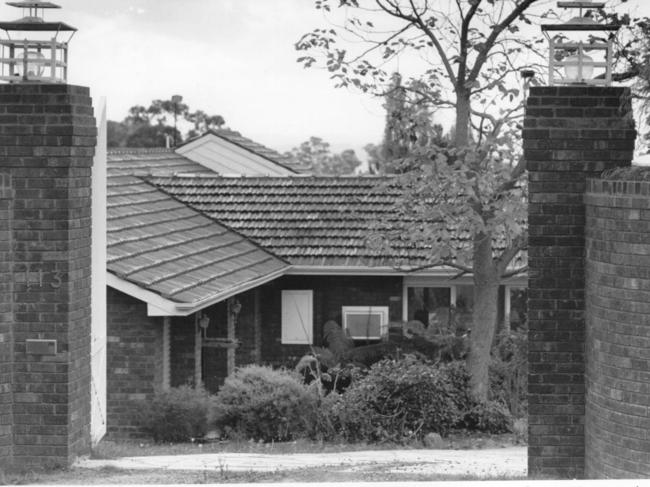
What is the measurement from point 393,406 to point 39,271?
21.8 ft

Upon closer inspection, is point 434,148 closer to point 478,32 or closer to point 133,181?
point 478,32

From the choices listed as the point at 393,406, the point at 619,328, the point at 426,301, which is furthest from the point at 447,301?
the point at 619,328

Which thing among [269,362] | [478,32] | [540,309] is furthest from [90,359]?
[269,362]

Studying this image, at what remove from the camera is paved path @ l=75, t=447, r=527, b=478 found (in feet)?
36.1

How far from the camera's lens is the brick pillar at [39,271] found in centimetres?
990

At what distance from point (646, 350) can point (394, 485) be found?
7.67ft

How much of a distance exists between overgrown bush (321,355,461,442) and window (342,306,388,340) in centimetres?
575

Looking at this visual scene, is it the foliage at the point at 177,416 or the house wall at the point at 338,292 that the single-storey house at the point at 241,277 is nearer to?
the house wall at the point at 338,292

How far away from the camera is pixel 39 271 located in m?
9.92

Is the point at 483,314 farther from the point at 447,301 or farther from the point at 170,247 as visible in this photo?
the point at 170,247

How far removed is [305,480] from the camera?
9.93 meters

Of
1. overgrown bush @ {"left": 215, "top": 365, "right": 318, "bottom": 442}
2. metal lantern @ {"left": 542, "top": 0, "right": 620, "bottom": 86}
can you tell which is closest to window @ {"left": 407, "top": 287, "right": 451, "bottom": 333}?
overgrown bush @ {"left": 215, "top": 365, "right": 318, "bottom": 442}

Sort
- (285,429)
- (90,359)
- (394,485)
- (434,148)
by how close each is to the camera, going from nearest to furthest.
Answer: (394,485) → (90,359) → (285,429) → (434,148)

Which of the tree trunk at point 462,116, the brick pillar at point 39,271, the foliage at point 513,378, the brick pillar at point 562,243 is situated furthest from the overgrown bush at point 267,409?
the brick pillar at point 562,243
